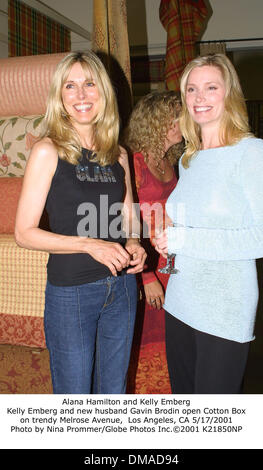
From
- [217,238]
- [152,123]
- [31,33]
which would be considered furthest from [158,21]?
[217,238]

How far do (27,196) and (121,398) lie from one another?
66 cm

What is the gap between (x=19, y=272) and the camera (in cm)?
145

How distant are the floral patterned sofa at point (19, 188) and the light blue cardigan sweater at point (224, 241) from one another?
538mm

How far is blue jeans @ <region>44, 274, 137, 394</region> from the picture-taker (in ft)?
3.66

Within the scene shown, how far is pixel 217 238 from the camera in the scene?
1.05 metres

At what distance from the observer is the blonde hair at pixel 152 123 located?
70.0 inches

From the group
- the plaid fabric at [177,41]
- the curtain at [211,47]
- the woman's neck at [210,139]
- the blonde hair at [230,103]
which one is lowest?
the woman's neck at [210,139]

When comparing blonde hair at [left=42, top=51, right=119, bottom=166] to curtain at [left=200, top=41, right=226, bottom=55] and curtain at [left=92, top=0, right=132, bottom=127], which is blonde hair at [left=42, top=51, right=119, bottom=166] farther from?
curtain at [left=200, top=41, right=226, bottom=55]

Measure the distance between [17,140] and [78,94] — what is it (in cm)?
49

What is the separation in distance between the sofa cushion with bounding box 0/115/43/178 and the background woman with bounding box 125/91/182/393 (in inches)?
16.6

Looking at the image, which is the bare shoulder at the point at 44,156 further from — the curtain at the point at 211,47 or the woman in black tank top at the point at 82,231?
the curtain at the point at 211,47

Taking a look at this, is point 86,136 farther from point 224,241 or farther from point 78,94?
point 224,241

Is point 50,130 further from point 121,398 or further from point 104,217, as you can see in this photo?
point 121,398

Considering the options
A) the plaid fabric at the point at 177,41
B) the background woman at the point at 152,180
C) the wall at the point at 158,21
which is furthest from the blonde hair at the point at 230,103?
the wall at the point at 158,21
